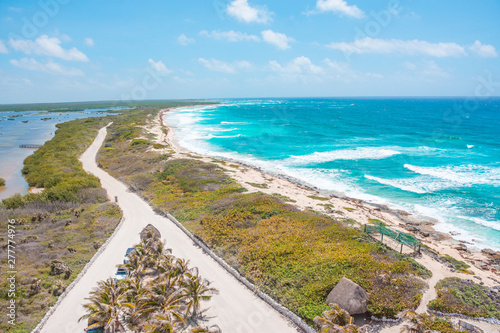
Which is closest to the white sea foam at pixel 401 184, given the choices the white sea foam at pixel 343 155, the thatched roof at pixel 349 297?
the white sea foam at pixel 343 155

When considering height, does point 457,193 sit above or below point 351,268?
below

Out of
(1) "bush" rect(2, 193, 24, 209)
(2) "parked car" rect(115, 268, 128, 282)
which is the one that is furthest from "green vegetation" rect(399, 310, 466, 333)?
(1) "bush" rect(2, 193, 24, 209)

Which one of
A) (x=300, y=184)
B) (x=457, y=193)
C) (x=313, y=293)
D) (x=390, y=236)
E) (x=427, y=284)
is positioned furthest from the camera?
(x=300, y=184)

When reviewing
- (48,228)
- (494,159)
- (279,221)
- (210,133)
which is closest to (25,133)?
(210,133)

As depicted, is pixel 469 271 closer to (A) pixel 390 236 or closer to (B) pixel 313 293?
(A) pixel 390 236

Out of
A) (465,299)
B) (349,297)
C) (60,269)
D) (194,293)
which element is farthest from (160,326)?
A: (465,299)
